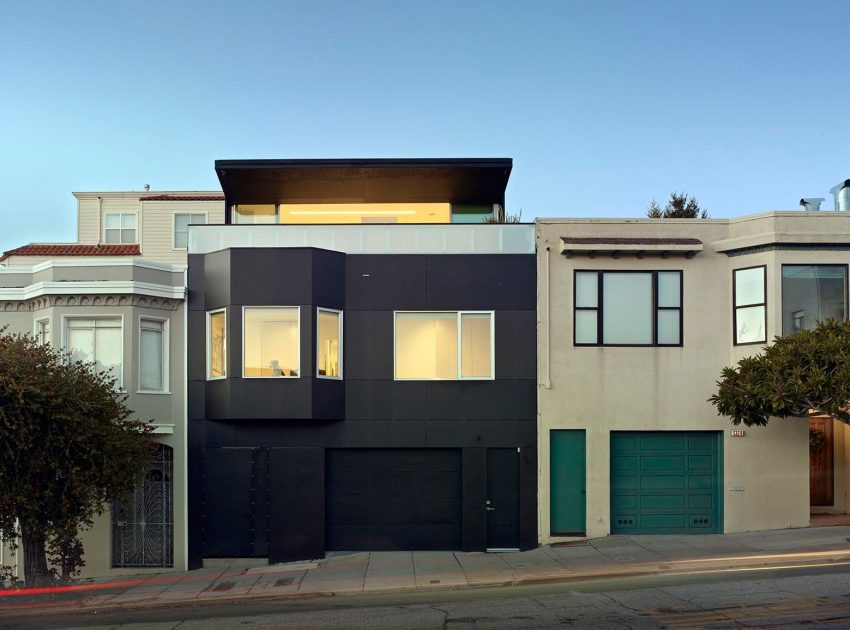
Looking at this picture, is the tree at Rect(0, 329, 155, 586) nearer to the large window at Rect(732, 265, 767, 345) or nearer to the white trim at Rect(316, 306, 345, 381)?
the white trim at Rect(316, 306, 345, 381)

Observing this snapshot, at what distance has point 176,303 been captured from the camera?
20172 mm

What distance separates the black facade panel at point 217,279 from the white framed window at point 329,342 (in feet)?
6.68

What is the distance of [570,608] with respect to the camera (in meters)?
13.6

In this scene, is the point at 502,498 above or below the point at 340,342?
below

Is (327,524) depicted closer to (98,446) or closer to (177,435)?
(177,435)

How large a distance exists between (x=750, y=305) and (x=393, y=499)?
8997 millimetres

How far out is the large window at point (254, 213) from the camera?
2405 centimetres

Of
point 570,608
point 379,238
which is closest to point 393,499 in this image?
point 379,238

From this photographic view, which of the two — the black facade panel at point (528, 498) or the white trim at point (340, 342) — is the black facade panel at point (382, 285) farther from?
the black facade panel at point (528, 498)

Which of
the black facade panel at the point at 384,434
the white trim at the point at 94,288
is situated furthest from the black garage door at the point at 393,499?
the white trim at the point at 94,288

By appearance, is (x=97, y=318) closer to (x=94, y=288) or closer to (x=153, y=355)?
(x=94, y=288)

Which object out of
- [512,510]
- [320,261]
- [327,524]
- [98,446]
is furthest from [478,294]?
[98,446]

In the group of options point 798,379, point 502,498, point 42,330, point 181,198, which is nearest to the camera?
point 798,379

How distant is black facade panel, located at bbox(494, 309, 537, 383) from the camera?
20359 mm
